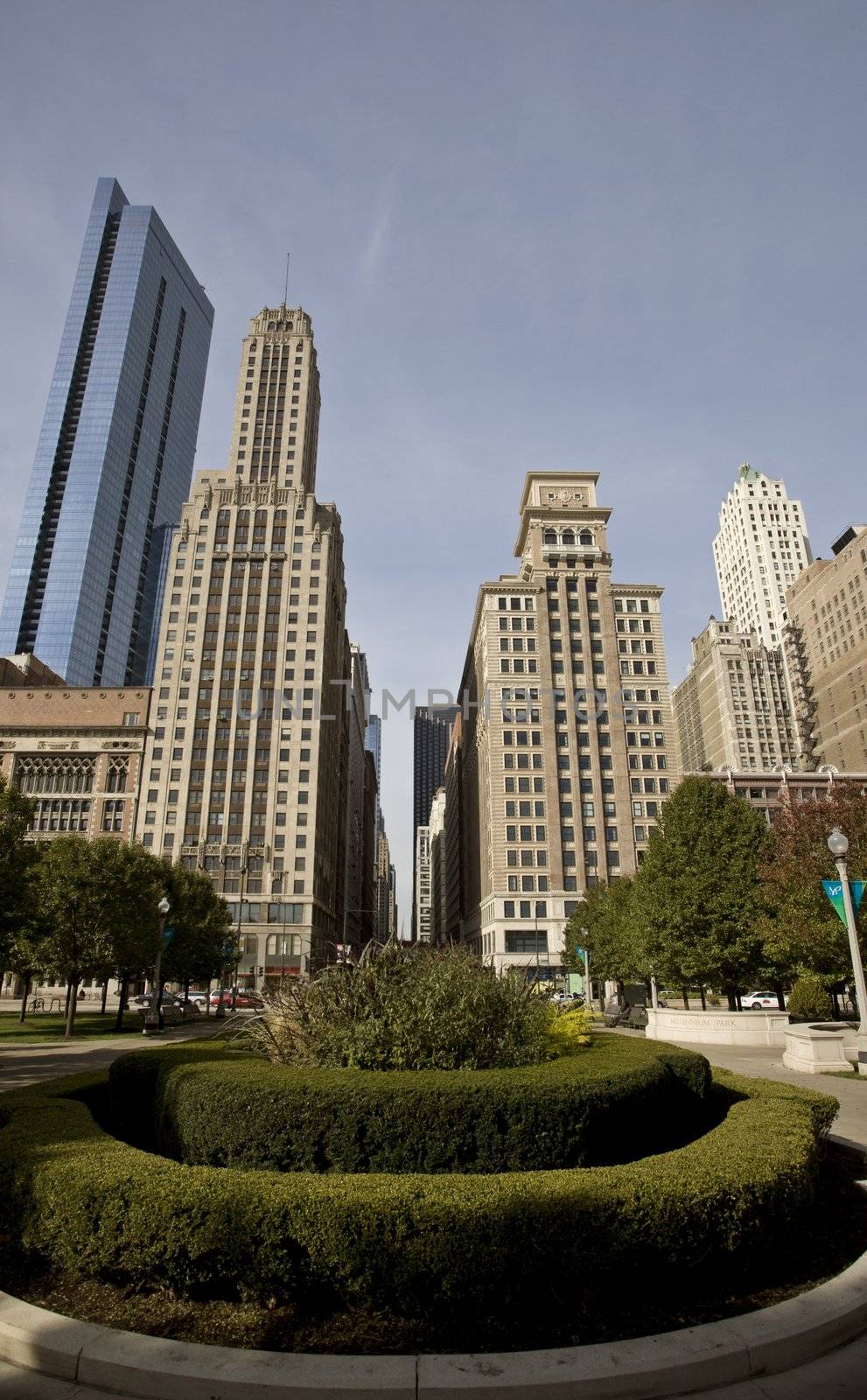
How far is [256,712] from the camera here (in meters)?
88.1

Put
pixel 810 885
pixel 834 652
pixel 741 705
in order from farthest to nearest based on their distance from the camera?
1. pixel 741 705
2. pixel 834 652
3. pixel 810 885

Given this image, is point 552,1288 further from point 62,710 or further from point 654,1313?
point 62,710

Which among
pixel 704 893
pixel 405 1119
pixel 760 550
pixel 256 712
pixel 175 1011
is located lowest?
pixel 175 1011

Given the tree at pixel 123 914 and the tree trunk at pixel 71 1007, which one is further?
the tree at pixel 123 914

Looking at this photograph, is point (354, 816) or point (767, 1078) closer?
point (767, 1078)

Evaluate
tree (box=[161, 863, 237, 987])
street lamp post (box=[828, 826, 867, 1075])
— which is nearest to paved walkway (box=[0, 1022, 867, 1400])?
street lamp post (box=[828, 826, 867, 1075])

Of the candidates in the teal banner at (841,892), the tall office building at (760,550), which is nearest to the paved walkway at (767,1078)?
the teal banner at (841,892)

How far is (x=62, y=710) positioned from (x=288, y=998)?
8995 centimetres

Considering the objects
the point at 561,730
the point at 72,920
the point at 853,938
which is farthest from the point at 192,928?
the point at 561,730

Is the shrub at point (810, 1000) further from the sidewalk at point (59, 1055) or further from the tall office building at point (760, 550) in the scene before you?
the tall office building at point (760, 550)

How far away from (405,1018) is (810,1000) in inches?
892

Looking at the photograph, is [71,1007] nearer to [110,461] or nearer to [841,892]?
[841,892]

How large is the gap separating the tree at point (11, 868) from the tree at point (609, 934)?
2571cm

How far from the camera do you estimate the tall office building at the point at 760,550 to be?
16062 cm
